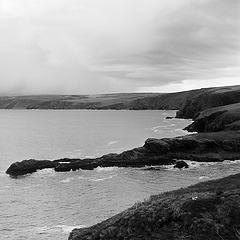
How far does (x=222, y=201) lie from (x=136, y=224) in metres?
4.81

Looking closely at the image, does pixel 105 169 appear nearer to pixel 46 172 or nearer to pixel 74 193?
pixel 46 172

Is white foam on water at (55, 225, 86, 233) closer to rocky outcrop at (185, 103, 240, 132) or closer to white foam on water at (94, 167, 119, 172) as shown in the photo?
white foam on water at (94, 167, 119, 172)

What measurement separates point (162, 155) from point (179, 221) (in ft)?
195

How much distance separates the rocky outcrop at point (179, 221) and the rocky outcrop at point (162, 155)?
49849mm

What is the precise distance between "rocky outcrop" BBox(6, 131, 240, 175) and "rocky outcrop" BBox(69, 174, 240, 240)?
164ft

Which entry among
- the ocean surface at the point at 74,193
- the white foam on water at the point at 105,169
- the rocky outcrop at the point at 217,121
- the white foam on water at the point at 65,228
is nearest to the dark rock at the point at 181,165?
the ocean surface at the point at 74,193

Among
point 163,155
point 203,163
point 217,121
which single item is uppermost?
point 217,121

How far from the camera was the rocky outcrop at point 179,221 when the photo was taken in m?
17.2

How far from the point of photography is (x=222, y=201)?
62.6 feet

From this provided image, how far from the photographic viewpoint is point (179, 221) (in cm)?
1825

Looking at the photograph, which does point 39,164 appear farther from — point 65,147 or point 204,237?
point 204,237

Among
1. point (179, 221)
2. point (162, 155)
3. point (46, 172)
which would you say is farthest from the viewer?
point (162, 155)

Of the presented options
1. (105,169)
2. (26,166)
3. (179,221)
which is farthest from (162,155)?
(179,221)

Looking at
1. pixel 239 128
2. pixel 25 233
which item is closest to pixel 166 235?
pixel 25 233
